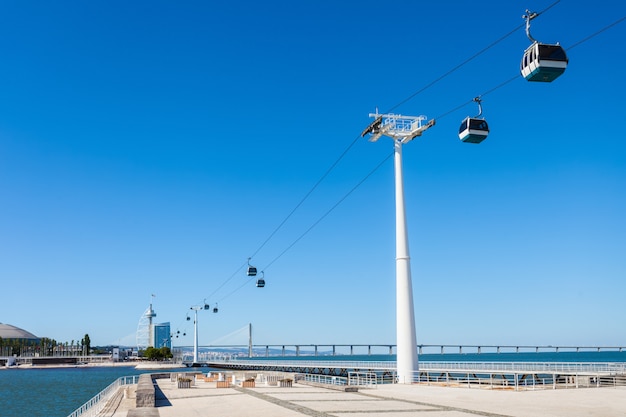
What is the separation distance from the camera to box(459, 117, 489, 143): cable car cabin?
28656 mm

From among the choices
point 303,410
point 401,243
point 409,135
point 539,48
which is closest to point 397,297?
point 401,243

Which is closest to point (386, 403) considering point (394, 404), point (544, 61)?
point (394, 404)

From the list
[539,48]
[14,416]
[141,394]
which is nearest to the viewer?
[539,48]

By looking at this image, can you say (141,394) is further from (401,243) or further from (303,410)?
(401,243)

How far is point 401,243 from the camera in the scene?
4434 cm

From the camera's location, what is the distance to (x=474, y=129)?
94.1ft

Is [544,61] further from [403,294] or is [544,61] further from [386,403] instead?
[403,294]

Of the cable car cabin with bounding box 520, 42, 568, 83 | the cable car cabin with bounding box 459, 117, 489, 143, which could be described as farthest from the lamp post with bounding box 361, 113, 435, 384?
the cable car cabin with bounding box 520, 42, 568, 83

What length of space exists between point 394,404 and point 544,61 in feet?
57.1

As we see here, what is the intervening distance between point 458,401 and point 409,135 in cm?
2230

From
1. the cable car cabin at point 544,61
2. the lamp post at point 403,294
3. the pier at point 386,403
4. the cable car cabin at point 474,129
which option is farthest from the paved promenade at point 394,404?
the cable car cabin at point 544,61

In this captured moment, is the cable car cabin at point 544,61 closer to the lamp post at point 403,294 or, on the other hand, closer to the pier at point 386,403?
the pier at point 386,403

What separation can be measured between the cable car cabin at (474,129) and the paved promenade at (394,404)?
39.3 ft

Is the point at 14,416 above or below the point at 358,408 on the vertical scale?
below
